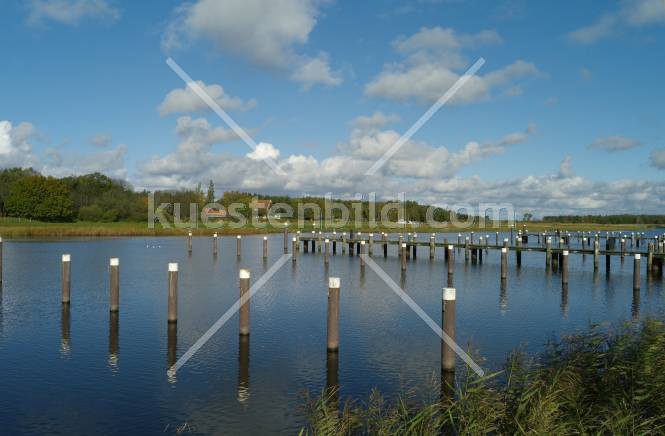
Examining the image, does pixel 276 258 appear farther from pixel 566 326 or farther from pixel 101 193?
pixel 101 193

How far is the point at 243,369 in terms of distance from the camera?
35.0 feet

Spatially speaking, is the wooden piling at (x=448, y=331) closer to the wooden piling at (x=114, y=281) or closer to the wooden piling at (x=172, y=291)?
the wooden piling at (x=172, y=291)

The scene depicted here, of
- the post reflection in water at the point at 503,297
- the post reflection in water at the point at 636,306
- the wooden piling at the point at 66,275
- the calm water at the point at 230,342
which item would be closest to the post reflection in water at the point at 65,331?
the calm water at the point at 230,342

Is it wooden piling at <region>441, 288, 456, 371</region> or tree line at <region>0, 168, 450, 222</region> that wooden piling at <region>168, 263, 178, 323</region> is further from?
tree line at <region>0, 168, 450, 222</region>

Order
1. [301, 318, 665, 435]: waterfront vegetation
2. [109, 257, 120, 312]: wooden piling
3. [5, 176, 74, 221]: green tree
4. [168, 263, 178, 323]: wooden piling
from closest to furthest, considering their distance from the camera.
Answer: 1. [301, 318, 665, 435]: waterfront vegetation
2. [168, 263, 178, 323]: wooden piling
3. [109, 257, 120, 312]: wooden piling
4. [5, 176, 74, 221]: green tree

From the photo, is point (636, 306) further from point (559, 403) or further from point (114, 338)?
point (114, 338)

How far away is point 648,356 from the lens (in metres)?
7.62

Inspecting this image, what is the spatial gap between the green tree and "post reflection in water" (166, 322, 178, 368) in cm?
7403

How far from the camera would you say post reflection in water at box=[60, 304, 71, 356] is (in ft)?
39.1

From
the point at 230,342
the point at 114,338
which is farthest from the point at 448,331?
the point at 114,338

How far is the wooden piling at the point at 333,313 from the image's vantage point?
11367mm

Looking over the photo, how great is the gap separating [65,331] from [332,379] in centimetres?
726

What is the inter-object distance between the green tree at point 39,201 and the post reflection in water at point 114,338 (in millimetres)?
72028

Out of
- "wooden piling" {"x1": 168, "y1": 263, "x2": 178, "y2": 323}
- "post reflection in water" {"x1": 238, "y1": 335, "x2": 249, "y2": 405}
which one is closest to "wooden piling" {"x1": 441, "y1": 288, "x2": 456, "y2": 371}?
"post reflection in water" {"x1": 238, "y1": 335, "x2": 249, "y2": 405}
